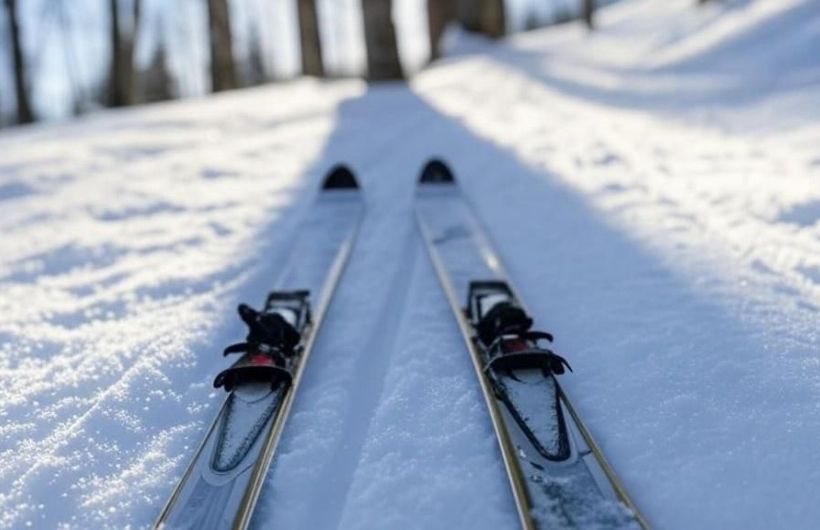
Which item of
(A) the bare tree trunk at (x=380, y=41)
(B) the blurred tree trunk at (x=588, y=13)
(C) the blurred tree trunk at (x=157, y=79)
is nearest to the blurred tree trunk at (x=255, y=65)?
(C) the blurred tree trunk at (x=157, y=79)

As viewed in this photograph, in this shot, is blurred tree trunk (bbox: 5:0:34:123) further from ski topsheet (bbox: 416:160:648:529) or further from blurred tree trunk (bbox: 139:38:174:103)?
blurred tree trunk (bbox: 139:38:174:103)

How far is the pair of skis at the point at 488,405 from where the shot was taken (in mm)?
1419

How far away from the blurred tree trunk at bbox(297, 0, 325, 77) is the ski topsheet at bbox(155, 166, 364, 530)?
831 centimetres

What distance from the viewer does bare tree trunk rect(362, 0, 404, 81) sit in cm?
743

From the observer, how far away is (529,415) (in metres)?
1.70

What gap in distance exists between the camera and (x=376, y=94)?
7.03 metres

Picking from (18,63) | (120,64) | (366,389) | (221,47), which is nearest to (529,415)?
(366,389)

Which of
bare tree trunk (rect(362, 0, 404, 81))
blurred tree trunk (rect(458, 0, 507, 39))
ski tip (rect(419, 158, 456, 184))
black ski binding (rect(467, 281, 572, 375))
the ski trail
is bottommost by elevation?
the ski trail

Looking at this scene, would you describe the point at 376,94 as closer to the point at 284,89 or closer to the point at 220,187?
the point at 284,89

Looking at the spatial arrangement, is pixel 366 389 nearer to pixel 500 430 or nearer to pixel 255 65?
pixel 500 430

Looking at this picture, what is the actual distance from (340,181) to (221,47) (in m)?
6.89

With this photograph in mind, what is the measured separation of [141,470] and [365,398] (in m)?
0.63

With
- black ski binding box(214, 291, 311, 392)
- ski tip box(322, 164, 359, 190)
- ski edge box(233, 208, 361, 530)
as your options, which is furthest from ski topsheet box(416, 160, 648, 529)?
ski tip box(322, 164, 359, 190)

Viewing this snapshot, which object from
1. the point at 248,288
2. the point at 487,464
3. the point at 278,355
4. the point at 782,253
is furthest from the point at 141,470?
the point at 782,253
